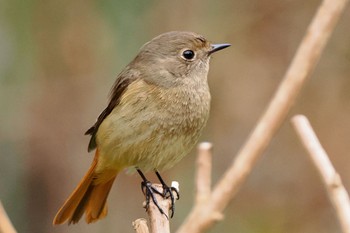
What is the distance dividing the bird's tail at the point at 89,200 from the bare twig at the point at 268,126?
2.15 meters

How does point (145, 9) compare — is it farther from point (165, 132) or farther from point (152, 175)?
point (165, 132)

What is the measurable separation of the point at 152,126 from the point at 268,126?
1.90 meters

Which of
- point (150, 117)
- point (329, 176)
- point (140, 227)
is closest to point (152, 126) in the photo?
point (150, 117)

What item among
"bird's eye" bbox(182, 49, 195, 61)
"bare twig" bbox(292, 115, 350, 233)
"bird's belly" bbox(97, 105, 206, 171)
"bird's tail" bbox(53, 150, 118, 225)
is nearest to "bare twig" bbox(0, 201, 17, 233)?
"bare twig" bbox(292, 115, 350, 233)

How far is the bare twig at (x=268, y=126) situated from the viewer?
1.76 metres

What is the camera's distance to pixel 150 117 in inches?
144

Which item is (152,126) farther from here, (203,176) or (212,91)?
(212,91)

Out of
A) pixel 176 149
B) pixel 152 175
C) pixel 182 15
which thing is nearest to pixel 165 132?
pixel 176 149

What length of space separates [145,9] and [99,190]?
171cm

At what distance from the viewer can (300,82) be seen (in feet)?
5.87

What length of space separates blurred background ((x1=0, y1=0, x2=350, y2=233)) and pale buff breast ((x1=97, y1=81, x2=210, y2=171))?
1576 mm

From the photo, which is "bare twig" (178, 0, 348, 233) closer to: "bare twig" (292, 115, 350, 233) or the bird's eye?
"bare twig" (292, 115, 350, 233)

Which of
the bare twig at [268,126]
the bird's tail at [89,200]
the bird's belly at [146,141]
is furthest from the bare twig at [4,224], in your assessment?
the bird's tail at [89,200]

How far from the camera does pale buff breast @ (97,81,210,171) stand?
12.1ft
